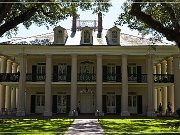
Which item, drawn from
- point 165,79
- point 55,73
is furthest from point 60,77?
point 165,79

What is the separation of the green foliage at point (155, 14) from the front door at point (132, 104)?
1278 centimetres

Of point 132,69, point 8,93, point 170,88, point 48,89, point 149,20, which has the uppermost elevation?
point 149,20

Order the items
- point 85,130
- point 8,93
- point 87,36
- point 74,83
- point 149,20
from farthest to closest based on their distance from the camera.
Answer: point 8,93, point 87,36, point 74,83, point 149,20, point 85,130

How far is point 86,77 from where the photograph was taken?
37.8 metres

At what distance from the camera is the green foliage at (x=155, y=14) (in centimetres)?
2211

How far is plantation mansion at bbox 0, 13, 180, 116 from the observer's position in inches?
1416

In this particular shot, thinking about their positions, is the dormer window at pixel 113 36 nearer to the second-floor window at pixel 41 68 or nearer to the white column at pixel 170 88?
the white column at pixel 170 88

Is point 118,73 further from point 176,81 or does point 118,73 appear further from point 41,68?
point 41,68

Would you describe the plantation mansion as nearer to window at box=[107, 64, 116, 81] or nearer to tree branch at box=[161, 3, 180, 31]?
window at box=[107, 64, 116, 81]

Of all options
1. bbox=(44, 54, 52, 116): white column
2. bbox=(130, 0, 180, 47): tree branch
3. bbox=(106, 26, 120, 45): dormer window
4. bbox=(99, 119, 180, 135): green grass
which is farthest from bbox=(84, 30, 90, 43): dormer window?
bbox=(130, 0, 180, 47): tree branch

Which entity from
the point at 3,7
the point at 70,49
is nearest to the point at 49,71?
the point at 70,49

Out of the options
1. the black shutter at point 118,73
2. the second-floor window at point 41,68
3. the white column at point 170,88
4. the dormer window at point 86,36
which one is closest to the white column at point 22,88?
the second-floor window at point 41,68

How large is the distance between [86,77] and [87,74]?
0.33 m

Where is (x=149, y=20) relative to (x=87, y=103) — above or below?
above
